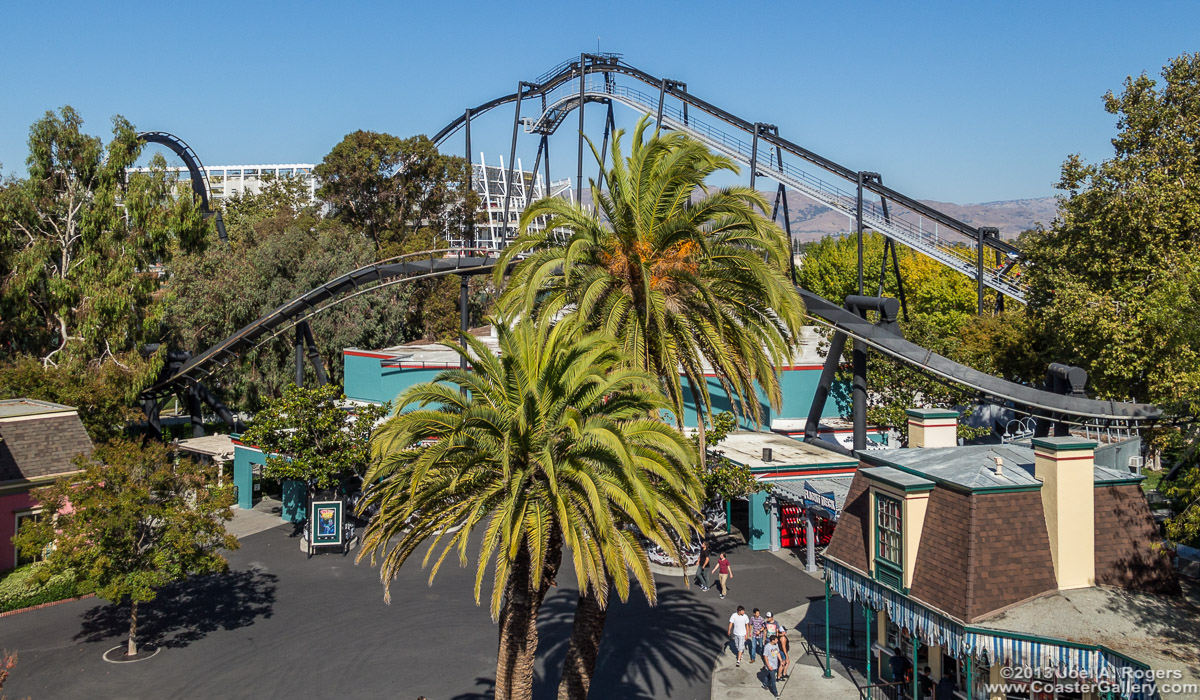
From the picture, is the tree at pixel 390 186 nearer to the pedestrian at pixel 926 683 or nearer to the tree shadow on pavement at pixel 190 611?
the tree shadow on pavement at pixel 190 611

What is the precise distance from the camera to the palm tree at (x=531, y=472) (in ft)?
37.5

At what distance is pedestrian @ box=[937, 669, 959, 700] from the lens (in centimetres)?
1633

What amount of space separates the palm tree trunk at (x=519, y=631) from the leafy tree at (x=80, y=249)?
30.9 m

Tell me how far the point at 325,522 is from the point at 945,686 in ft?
61.8

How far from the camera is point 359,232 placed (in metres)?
57.6

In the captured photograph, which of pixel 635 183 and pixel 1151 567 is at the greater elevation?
pixel 635 183

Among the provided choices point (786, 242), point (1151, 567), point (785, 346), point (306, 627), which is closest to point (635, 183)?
point (786, 242)

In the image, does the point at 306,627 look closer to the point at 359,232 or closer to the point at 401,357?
the point at 401,357

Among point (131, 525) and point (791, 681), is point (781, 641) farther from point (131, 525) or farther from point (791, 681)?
point (131, 525)

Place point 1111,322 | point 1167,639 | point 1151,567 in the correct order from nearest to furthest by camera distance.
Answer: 1. point 1167,639
2. point 1151,567
3. point 1111,322

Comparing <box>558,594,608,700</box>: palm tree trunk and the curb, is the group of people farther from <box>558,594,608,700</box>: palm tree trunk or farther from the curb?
the curb

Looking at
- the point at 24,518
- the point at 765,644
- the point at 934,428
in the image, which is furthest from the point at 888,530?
the point at 24,518

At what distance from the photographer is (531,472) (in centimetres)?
1192

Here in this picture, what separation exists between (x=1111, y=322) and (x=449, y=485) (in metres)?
24.5
